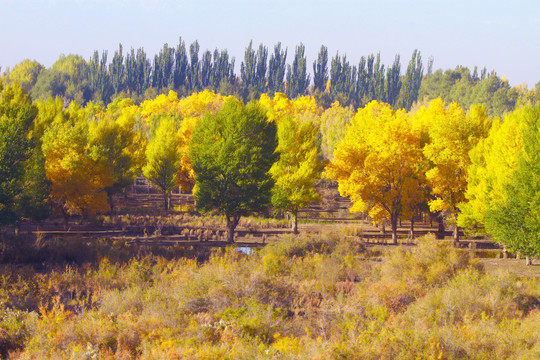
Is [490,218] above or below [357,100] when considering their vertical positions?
below

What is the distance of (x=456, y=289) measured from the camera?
13.5m

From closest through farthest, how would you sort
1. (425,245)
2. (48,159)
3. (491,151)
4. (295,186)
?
(425,245) → (491,151) → (48,159) → (295,186)

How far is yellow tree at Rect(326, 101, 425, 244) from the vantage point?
32.5 metres

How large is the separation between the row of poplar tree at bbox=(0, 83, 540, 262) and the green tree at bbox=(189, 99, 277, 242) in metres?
0.06

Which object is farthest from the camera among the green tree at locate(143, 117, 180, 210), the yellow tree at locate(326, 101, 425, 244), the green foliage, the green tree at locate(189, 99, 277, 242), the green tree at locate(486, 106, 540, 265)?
the green foliage

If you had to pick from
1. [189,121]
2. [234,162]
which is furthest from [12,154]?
[189,121]

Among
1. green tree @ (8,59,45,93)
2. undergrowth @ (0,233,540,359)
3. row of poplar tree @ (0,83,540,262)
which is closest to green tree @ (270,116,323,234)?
row of poplar tree @ (0,83,540,262)

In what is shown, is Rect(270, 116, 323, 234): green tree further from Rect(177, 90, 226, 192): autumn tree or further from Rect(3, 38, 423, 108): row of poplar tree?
Rect(3, 38, 423, 108): row of poplar tree

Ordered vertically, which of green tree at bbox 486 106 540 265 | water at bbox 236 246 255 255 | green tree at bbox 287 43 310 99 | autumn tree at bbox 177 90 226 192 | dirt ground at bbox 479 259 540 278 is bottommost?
dirt ground at bbox 479 259 540 278

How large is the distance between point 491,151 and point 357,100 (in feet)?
360

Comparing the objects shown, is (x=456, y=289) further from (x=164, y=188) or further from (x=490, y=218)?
(x=164, y=188)

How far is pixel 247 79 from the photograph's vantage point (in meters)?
139

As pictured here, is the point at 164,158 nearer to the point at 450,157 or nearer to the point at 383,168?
the point at 383,168

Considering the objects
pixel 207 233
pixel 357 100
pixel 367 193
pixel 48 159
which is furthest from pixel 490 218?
pixel 357 100
